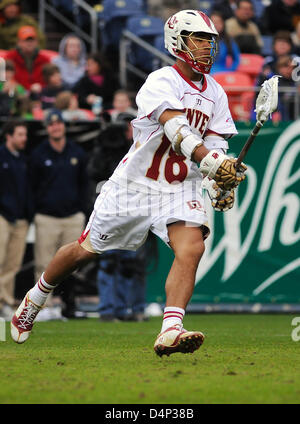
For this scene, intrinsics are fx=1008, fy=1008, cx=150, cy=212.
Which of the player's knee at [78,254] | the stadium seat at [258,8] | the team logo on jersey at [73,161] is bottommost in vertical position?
the player's knee at [78,254]

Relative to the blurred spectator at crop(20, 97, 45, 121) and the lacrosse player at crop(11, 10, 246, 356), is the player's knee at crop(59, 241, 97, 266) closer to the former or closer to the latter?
the lacrosse player at crop(11, 10, 246, 356)

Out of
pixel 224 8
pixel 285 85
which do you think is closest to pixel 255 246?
pixel 285 85

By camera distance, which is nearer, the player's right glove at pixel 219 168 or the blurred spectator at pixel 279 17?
the player's right glove at pixel 219 168

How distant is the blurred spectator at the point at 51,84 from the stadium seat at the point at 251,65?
277 centimetres

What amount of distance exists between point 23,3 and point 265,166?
23.2ft

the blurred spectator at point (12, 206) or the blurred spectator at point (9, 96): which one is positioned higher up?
the blurred spectator at point (9, 96)

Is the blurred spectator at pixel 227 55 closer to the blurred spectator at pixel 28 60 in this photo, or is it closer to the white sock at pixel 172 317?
the blurred spectator at pixel 28 60

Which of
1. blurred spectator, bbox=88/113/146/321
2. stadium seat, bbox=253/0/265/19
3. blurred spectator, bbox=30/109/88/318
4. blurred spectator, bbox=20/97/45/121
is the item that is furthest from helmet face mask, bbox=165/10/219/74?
stadium seat, bbox=253/0/265/19

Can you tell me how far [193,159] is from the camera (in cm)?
655

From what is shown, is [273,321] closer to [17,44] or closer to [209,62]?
[209,62]

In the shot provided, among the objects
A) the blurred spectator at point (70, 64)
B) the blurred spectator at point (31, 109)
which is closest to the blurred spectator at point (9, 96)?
the blurred spectator at point (31, 109)

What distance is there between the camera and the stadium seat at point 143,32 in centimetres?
1622

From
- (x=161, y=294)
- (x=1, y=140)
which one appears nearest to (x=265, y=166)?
(x=161, y=294)

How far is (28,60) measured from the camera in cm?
1441
